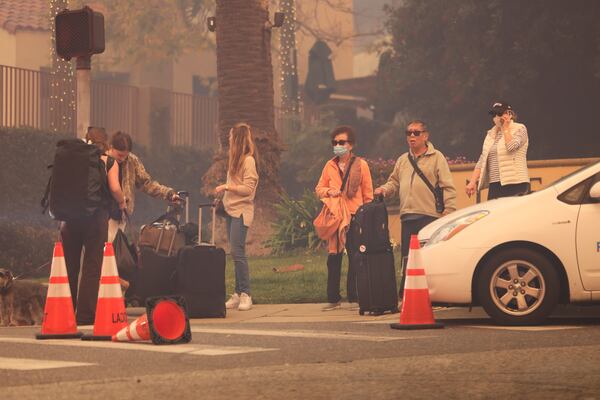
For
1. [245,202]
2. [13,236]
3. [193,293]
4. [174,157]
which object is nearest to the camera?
[193,293]

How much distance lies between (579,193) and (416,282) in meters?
1.51

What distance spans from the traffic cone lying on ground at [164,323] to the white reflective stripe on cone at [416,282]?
1.89 m

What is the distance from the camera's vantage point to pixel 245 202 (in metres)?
14.6

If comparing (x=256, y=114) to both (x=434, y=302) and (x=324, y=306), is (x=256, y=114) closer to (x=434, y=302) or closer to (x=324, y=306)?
(x=324, y=306)

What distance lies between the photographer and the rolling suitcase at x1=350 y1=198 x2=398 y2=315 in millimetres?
13445

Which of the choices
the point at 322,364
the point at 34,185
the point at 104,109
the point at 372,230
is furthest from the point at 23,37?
the point at 322,364

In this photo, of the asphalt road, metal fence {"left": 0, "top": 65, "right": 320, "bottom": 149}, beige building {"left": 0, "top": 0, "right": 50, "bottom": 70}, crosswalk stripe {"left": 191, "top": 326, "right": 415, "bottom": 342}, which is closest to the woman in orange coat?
the asphalt road

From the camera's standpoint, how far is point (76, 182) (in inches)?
499

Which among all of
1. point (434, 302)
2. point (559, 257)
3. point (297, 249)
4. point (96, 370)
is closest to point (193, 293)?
point (434, 302)

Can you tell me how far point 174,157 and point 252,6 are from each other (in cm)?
1322

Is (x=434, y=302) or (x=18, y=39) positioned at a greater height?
(x=18, y=39)

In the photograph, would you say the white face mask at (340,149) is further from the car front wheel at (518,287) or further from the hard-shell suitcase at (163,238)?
the car front wheel at (518,287)

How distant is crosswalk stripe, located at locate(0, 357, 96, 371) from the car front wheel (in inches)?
147

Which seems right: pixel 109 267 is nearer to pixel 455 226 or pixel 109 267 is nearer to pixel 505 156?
pixel 455 226
